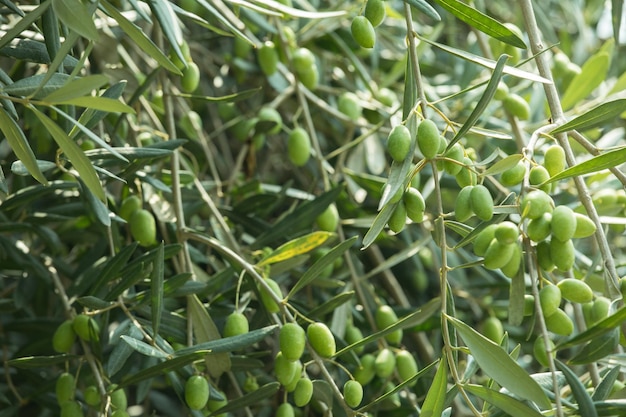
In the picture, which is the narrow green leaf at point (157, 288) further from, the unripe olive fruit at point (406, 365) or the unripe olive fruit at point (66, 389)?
the unripe olive fruit at point (406, 365)

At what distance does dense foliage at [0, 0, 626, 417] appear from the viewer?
777 mm

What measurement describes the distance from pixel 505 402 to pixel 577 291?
0.13 m

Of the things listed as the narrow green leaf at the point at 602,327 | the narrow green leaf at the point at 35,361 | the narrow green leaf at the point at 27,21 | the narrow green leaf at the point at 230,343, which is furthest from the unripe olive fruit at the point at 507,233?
the narrow green leaf at the point at 35,361

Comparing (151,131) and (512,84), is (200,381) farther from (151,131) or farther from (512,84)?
(512,84)

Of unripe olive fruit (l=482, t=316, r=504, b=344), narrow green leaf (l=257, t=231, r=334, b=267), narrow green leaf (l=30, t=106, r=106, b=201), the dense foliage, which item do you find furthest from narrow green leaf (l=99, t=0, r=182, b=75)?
unripe olive fruit (l=482, t=316, r=504, b=344)

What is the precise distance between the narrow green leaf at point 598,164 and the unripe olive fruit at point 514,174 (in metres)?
0.03

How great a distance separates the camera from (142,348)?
0.88 meters

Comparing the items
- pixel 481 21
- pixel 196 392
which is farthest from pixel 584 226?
pixel 196 392

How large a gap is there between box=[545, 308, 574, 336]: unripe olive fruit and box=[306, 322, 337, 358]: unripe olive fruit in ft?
0.82

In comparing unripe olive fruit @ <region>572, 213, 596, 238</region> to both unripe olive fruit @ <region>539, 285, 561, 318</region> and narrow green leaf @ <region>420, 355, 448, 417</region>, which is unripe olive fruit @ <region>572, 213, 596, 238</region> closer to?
unripe olive fruit @ <region>539, 285, 561, 318</region>

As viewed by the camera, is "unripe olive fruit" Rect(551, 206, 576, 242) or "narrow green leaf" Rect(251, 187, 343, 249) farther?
"narrow green leaf" Rect(251, 187, 343, 249)

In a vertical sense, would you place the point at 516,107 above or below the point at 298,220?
above

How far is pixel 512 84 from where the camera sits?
4.58 ft

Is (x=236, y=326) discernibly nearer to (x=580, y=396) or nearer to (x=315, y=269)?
(x=315, y=269)
